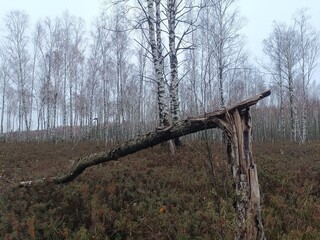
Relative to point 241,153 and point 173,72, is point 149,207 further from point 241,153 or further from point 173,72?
point 173,72

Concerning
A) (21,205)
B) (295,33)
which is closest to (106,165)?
(21,205)

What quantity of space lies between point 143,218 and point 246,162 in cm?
253

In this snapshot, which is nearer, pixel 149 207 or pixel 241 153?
pixel 241 153

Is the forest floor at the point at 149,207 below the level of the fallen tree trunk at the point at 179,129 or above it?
below

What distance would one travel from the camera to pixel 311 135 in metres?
46.0

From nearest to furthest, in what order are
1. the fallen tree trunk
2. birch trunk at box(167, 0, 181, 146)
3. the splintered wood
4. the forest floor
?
1. the splintered wood
2. the fallen tree trunk
3. the forest floor
4. birch trunk at box(167, 0, 181, 146)

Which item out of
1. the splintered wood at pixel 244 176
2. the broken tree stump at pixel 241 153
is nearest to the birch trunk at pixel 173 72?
the broken tree stump at pixel 241 153

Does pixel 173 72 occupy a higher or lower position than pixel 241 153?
higher

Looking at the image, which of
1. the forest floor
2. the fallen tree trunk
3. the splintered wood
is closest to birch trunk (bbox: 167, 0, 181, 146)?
the forest floor

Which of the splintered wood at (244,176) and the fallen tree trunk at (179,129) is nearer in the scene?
the splintered wood at (244,176)

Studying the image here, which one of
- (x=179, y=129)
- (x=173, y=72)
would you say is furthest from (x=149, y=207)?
(x=173, y=72)

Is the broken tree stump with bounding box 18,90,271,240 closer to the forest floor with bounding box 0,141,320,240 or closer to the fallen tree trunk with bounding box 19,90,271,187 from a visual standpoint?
the fallen tree trunk with bounding box 19,90,271,187

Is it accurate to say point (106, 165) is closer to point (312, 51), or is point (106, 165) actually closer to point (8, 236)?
point (8, 236)

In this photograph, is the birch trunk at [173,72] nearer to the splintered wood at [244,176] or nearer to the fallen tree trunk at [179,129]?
the fallen tree trunk at [179,129]
